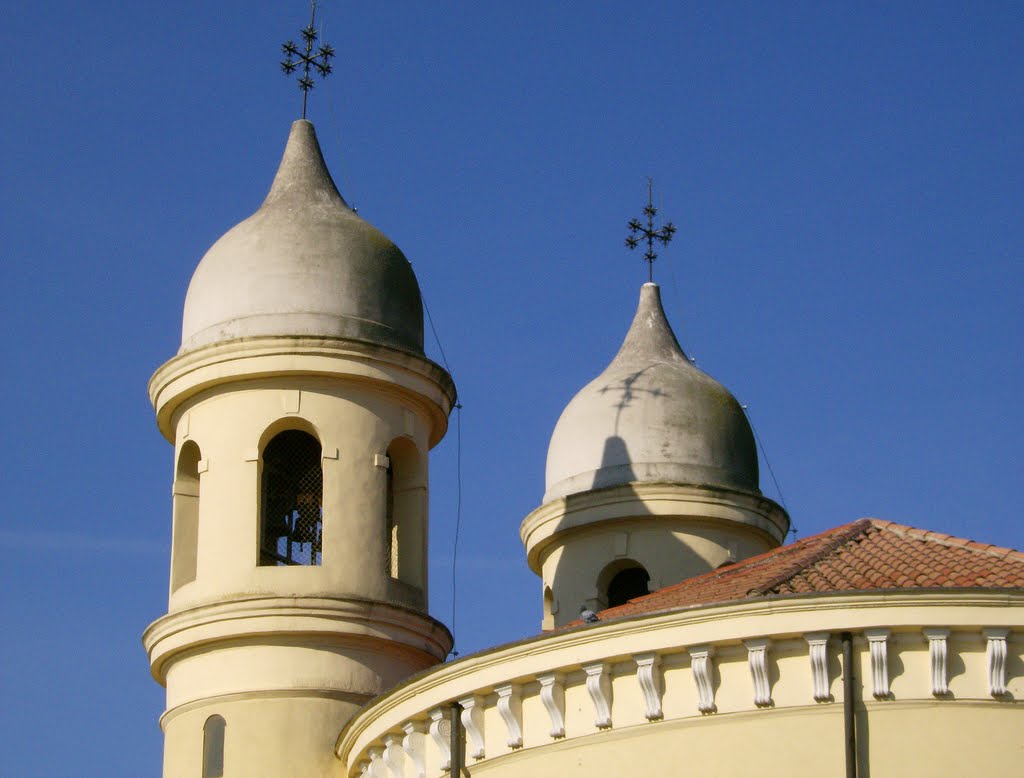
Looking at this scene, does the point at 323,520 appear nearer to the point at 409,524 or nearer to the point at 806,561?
the point at 409,524

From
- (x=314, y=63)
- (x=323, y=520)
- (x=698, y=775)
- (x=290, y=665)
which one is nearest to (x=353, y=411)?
(x=323, y=520)

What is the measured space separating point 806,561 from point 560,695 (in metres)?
2.84

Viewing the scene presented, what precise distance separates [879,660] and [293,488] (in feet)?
33.8

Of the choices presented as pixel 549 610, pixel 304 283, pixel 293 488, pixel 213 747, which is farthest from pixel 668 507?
pixel 213 747

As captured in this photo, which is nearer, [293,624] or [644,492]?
[293,624]

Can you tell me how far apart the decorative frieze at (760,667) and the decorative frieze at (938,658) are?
146 cm

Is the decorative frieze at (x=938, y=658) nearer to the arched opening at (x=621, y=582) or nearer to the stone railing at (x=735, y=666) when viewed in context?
the stone railing at (x=735, y=666)

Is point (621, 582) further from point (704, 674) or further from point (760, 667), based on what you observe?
point (760, 667)

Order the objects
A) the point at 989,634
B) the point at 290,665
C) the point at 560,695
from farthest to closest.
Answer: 1. the point at 290,665
2. the point at 560,695
3. the point at 989,634

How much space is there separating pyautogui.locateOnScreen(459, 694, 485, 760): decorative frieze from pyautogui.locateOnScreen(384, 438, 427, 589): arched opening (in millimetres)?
5603

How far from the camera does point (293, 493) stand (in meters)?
28.5

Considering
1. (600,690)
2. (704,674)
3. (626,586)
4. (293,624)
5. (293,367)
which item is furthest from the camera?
(626,586)

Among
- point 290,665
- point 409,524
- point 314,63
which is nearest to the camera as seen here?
point 290,665

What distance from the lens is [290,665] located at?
86.2 ft
